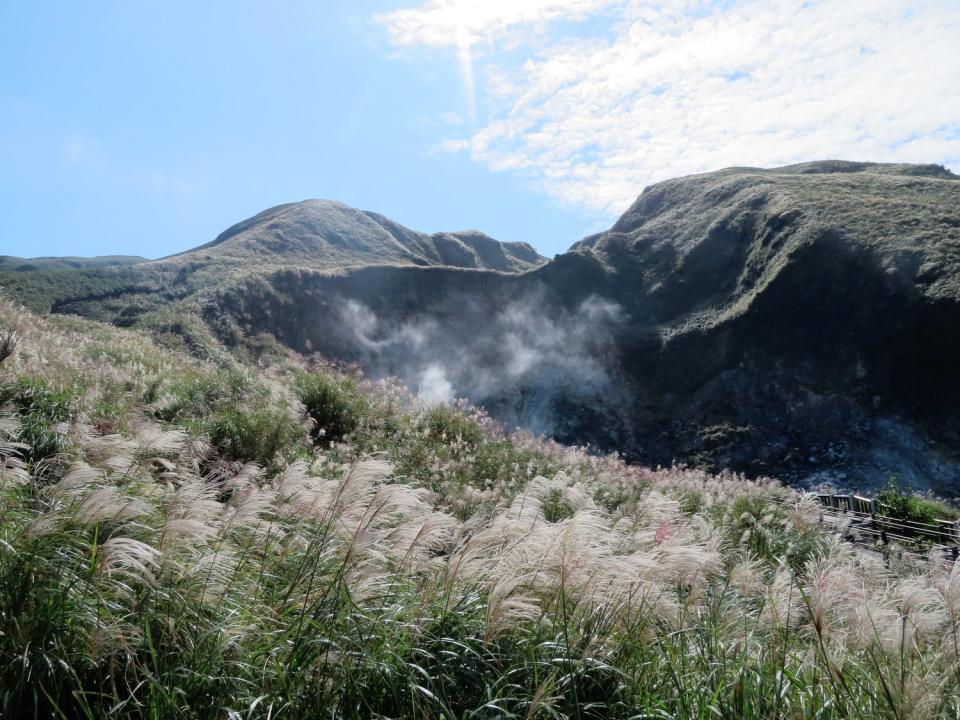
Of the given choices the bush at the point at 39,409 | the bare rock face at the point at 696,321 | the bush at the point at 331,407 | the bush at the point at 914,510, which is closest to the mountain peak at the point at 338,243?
the bare rock face at the point at 696,321

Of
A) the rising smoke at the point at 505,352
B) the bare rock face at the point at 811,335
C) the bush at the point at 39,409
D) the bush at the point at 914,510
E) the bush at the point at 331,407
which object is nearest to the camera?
the bush at the point at 39,409

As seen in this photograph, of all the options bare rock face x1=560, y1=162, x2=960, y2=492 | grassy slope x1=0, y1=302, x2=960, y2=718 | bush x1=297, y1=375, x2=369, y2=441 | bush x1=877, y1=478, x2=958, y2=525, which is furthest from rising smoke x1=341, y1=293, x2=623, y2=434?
grassy slope x1=0, y1=302, x2=960, y2=718

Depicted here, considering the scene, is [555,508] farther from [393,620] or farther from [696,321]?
[696,321]

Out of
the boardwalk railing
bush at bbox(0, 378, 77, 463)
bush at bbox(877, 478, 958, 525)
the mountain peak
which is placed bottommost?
bush at bbox(877, 478, 958, 525)

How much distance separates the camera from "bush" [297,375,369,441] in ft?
30.5

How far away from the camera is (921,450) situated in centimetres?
2417

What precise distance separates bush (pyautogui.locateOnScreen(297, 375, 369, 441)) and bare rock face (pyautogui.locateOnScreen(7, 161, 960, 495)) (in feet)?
60.9

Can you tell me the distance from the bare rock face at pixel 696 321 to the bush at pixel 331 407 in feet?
60.9

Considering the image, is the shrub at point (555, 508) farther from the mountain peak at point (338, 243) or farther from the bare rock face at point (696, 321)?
the mountain peak at point (338, 243)

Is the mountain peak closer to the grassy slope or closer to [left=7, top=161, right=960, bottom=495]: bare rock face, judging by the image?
[left=7, top=161, right=960, bottom=495]: bare rock face

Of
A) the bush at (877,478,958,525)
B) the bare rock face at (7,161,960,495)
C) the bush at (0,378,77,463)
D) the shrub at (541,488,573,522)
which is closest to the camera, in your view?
the bush at (0,378,77,463)

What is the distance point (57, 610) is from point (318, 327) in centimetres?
3606

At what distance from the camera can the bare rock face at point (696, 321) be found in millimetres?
26469

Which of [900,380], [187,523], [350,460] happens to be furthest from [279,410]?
[900,380]
